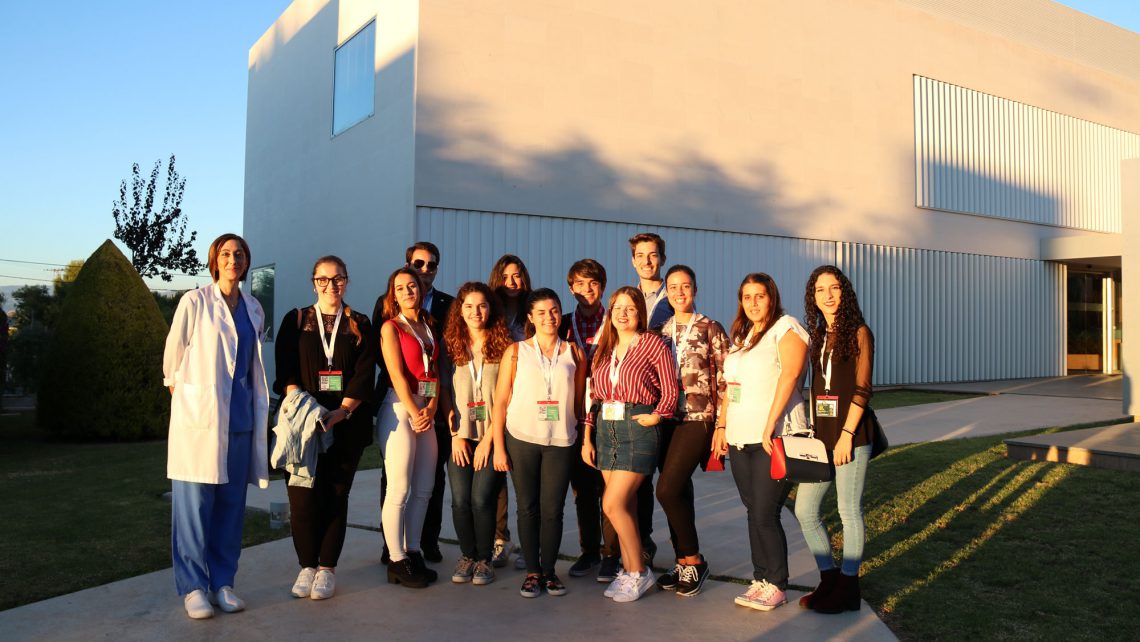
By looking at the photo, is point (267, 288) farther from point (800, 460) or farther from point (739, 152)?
point (800, 460)

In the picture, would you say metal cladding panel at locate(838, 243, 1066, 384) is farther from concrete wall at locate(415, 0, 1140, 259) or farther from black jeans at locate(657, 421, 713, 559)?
black jeans at locate(657, 421, 713, 559)

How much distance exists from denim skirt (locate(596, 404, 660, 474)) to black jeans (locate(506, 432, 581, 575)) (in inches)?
10.4

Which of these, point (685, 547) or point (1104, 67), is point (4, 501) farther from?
point (1104, 67)

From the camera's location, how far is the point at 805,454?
13.6 feet

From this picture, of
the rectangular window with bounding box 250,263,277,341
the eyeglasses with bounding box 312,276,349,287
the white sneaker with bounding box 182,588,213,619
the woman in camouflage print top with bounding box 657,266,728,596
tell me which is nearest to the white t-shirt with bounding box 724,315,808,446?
the woman in camouflage print top with bounding box 657,266,728,596

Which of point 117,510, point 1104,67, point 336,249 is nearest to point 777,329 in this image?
point 117,510

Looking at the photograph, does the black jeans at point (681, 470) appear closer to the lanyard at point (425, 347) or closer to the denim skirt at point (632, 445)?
the denim skirt at point (632, 445)

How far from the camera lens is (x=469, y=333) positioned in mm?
4941

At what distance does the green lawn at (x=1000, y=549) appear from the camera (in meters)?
4.22


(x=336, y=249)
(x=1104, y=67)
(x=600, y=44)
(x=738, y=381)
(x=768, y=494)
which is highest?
(x=1104, y=67)

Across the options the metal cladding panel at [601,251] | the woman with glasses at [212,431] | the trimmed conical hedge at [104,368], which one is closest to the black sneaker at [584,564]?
the woman with glasses at [212,431]

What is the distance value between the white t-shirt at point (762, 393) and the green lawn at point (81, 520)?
3190 millimetres

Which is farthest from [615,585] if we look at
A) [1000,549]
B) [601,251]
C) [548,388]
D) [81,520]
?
[601,251]

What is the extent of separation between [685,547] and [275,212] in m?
15.9
